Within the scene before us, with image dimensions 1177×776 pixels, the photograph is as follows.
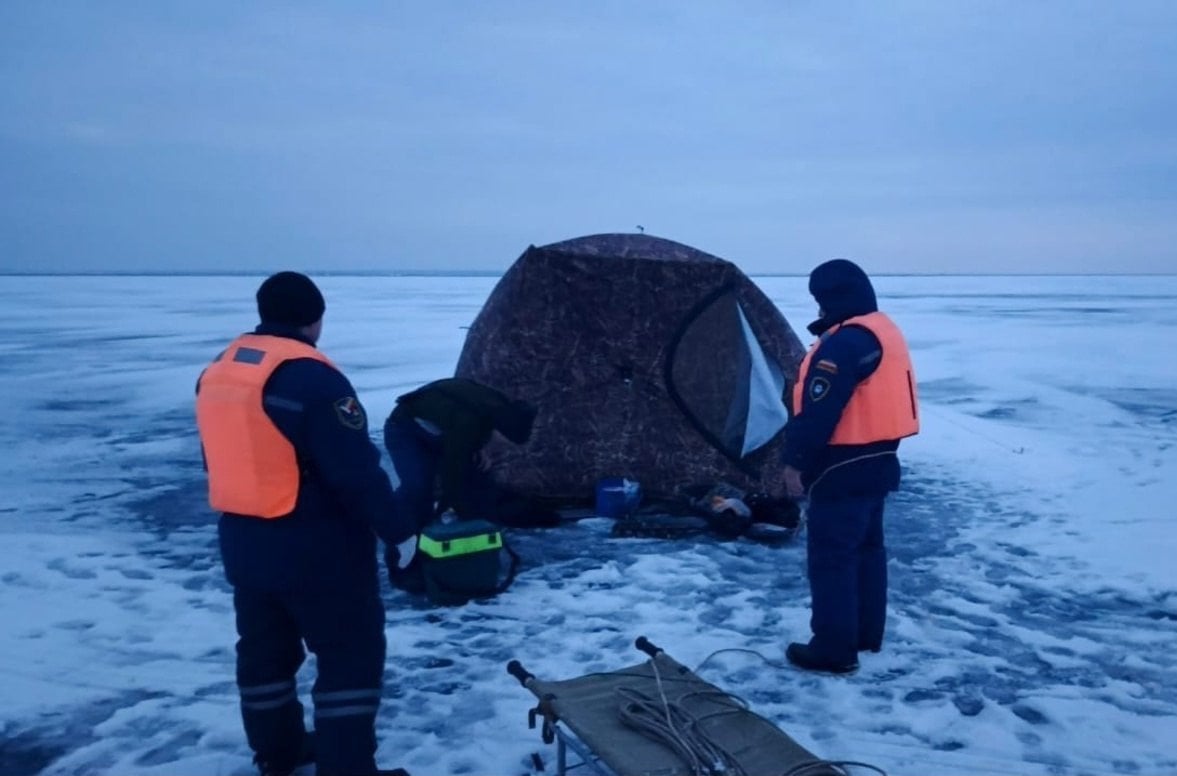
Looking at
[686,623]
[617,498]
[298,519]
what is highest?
[298,519]

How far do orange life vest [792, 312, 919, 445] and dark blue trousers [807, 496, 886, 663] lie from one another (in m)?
0.32

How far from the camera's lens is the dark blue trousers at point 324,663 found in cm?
321

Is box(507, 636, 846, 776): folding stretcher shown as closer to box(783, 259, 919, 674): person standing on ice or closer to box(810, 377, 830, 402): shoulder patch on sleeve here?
box(783, 259, 919, 674): person standing on ice

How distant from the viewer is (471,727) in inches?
158

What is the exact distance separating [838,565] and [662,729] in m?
1.48

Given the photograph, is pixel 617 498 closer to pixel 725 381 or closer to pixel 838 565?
pixel 725 381

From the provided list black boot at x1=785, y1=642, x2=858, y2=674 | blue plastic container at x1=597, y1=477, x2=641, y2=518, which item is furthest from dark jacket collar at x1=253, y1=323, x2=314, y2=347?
blue plastic container at x1=597, y1=477, x2=641, y2=518

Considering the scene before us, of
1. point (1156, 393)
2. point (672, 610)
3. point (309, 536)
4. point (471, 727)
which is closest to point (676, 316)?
point (672, 610)

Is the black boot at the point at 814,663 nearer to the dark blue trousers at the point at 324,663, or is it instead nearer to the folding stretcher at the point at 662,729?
the folding stretcher at the point at 662,729

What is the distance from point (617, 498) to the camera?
716 cm

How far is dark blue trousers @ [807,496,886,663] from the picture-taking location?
4.35 meters

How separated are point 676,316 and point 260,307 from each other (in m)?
4.64

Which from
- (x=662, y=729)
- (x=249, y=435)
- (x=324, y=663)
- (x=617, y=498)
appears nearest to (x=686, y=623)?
(x=662, y=729)

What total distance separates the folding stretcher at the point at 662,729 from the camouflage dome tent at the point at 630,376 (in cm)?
355
